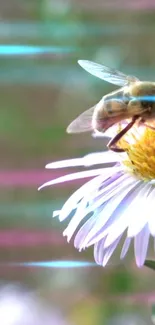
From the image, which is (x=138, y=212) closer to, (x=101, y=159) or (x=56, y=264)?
(x=101, y=159)

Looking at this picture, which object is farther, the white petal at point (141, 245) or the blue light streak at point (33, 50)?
the blue light streak at point (33, 50)

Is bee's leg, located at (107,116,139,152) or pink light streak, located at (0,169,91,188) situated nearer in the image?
bee's leg, located at (107,116,139,152)

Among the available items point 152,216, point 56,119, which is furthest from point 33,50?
point 152,216

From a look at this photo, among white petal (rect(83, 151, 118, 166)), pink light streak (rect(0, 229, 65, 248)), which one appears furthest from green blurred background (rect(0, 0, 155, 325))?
white petal (rect(83, 151, 118, 166))

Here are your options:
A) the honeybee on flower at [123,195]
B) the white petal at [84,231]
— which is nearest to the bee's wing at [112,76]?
the honeybee on flower at [123,195]

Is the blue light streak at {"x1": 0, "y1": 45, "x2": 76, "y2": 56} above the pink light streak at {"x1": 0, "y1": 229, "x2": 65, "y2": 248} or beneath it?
above

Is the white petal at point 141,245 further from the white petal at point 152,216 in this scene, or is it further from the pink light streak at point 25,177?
the pink light streak at point 25,177

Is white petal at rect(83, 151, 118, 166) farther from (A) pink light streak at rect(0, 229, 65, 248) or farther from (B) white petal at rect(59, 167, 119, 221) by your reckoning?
(A) pink light streak at rect(0, 229, 65, 248)
